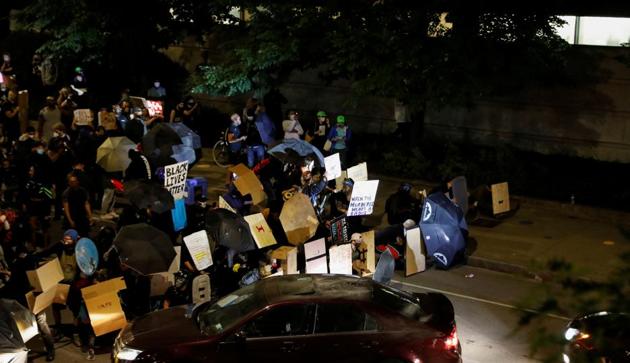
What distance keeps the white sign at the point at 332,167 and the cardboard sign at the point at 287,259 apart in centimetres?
347

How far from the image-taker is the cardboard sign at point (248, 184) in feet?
49.0

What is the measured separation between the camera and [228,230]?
39.9ft

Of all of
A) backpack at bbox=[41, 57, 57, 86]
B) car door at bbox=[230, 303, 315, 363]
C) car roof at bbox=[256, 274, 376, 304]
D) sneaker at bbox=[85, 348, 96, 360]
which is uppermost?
backpack at bbox=[41, 57, 57, 86]

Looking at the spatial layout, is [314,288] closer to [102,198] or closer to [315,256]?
[315,256]

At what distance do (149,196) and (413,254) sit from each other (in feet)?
12.9

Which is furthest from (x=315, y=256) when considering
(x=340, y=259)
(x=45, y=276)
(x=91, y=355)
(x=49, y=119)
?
(x=49, y=119)

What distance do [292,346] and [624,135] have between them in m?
13.1

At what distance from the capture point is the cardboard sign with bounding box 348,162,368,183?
16.0 meters

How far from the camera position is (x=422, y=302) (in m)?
9.95

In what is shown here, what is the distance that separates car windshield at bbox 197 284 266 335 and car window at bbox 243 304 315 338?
0.48ft

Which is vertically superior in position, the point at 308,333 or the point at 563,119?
the point at 563,119

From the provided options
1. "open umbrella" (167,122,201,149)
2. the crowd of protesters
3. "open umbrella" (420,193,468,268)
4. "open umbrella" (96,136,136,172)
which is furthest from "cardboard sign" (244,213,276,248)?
"open umbrella" (167,122,201,149)

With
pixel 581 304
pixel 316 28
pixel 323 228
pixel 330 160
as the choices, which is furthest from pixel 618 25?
pixel 581 304

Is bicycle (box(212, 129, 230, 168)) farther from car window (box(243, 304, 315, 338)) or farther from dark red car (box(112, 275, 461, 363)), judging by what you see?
car window (box(243, 304, 315, 338))
